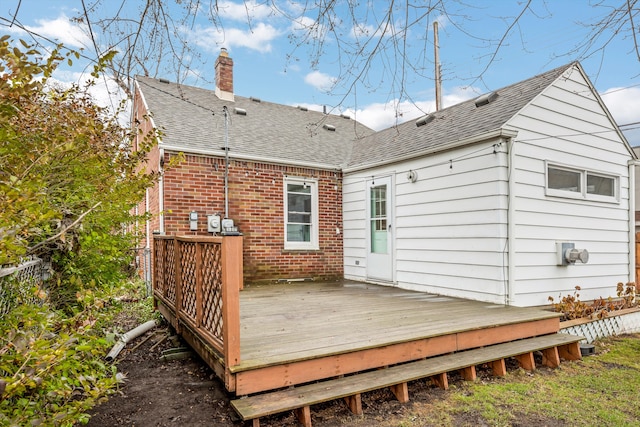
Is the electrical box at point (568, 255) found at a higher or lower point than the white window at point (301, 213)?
lower

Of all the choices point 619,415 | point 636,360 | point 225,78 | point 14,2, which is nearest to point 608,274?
point 636,360

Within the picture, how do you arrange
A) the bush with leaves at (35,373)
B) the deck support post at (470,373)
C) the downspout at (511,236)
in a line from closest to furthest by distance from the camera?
the bush with leaves at (35,373)
the deck support post at (470,373)
the downspout at (511,236)

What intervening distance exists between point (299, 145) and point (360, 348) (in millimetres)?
6194

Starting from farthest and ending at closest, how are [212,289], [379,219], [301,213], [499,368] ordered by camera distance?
1. [301,213]
2. [379,219]
3. [499,368]
4. [212,289]

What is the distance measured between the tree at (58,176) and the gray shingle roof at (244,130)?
3035 mm

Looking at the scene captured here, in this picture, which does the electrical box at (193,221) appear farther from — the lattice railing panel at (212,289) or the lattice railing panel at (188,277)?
the lattice railing panel at (212,289)

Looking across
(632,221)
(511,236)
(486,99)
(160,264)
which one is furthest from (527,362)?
(160,264)

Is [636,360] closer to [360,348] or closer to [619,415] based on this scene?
[619,415]

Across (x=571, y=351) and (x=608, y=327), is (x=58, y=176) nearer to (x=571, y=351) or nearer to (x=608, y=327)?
(x=571, y=351)

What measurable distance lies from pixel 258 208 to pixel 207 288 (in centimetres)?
444

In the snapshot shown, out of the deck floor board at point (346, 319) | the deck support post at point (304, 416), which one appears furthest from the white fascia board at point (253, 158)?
the deck support post at point (304, 416)

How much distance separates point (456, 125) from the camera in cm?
648

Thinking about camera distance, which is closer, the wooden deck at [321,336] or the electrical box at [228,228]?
the wooden deck at [321,336]

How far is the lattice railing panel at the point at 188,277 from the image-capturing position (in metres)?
3.79
